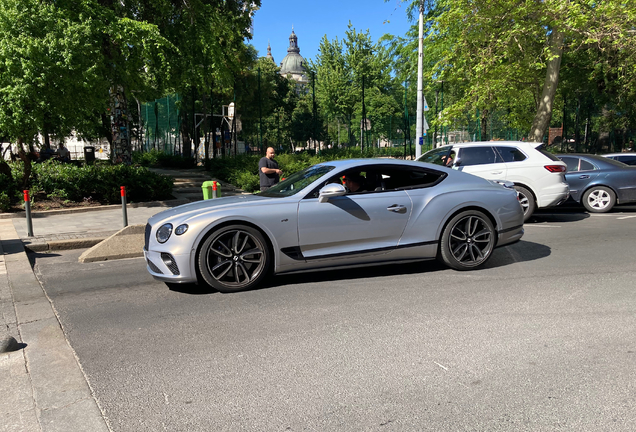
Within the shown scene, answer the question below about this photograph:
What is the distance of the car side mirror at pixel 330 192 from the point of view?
18.5ft

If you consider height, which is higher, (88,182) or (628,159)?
(628,159)

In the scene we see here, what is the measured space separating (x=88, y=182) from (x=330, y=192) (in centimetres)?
1050

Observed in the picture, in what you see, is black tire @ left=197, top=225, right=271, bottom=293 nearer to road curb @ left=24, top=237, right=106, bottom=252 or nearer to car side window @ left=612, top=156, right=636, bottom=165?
road curb @ left=24, top=237, right=106, bottom=252

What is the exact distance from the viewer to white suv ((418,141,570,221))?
34.9 ft

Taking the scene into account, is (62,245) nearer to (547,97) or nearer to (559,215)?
(559,215)

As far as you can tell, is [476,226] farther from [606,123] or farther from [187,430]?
[606,123]

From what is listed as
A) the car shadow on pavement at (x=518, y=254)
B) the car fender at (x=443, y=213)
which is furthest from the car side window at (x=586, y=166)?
the car fender at (x=443, y=213)

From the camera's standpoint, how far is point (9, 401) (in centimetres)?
320

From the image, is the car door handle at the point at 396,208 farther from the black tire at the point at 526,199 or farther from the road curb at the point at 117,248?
the black tire at the point at 526,199

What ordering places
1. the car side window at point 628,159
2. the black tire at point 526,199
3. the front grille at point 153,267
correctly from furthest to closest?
the car side window at point 628,159
the black tire at point 526,199
the front grille at point 153,267

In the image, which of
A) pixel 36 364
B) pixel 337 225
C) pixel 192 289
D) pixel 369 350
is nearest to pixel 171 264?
pixel 192 289

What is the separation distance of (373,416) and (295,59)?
17958cm

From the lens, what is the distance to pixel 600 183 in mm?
12148

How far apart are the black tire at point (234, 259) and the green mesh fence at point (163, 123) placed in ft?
82.0
